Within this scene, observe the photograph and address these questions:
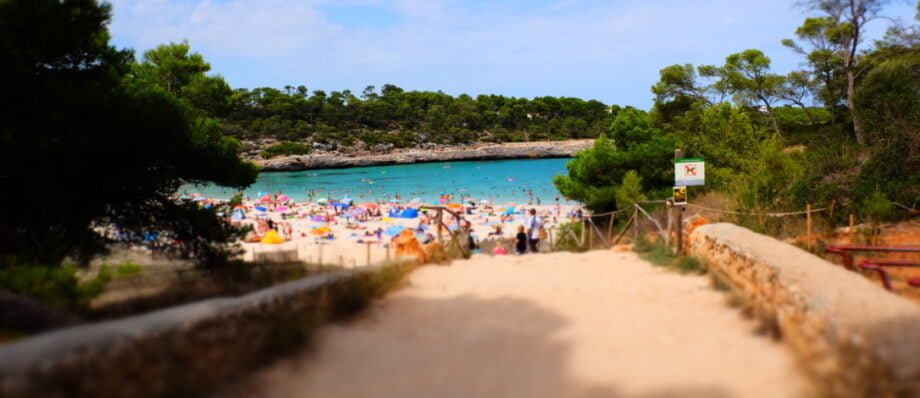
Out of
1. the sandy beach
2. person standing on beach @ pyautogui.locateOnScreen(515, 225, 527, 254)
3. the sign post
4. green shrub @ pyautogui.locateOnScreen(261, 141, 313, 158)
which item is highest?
green shrub @ pyautogui.locateOnScreen(261, 141, 313, 158)

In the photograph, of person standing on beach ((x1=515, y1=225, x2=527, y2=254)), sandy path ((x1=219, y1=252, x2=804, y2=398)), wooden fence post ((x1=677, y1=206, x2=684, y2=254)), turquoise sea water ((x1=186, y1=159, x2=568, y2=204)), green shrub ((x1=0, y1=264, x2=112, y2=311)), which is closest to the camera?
sandy path ((x1=219, y1=252, x2=804, y2=398))

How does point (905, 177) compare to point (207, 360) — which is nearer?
point (207, 360)

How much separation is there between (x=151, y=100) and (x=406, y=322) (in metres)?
7.25

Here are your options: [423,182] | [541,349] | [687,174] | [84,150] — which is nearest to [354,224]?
[84,150]

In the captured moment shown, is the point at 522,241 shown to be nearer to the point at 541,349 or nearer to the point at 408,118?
the point at 541,349

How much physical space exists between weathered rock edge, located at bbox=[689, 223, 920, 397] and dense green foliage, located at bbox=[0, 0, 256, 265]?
27.1 ft

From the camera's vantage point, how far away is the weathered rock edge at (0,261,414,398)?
306cm

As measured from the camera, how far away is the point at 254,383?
4004mm

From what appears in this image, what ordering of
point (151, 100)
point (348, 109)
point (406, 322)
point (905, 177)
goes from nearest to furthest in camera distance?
point (406, 322)
point (151, 100)
point (905, 177)
point (348, 109)

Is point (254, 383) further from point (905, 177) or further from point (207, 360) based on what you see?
point (905, 177)

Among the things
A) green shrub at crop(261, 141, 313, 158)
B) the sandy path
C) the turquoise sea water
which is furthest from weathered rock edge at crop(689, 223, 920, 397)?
green shrub at crop(261, 141, 313, 158)

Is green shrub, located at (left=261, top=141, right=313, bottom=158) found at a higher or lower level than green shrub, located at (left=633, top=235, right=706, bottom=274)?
higher

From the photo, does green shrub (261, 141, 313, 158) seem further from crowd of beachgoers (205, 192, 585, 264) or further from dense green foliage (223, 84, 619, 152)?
crowd of beachgoers (205, 192, 585, 264)

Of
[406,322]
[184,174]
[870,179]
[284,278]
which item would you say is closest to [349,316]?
[406,322]
